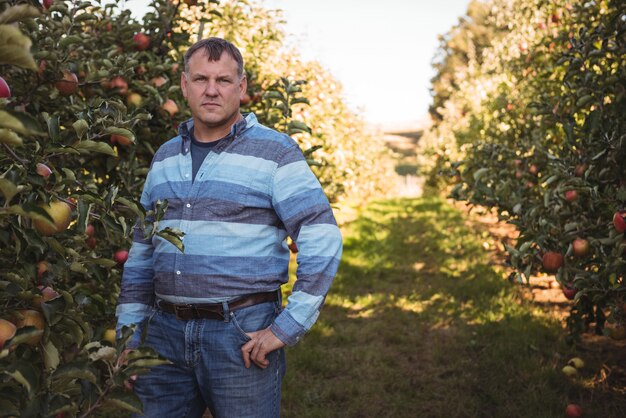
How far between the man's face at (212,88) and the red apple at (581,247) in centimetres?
221

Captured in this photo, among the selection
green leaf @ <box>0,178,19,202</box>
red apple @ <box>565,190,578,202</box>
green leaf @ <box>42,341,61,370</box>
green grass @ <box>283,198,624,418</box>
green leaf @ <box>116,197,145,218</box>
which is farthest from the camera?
green grass @ <box>283,198,624,418</box>

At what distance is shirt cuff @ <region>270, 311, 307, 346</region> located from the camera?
6.41 feet

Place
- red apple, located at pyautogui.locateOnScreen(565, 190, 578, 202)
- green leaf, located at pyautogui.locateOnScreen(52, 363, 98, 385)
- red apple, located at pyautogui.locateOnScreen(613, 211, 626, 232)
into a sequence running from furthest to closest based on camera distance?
red apple, located at pyautogui.locateOnScreen(565, 190, 578, 202) → red apple, located at pyautogui.locateOnScreen(613, 211, 626, 232) → green leaf, located at pyautogui.locateOnScreen(52, 363, 98, 385)

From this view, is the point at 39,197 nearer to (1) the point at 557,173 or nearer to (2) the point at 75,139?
(2) the point at 75,139

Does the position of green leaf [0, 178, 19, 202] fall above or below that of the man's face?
below

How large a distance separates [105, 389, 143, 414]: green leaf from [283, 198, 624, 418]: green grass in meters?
2.65

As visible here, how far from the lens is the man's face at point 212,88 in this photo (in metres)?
2.11

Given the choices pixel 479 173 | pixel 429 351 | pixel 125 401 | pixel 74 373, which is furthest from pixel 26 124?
pixel 429 351

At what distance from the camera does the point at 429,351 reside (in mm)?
5227

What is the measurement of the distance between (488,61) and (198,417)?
1339cm

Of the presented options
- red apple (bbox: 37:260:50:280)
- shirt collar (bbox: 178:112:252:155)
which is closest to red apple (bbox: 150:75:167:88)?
shirt collar (bbox: 178:112:252:155)

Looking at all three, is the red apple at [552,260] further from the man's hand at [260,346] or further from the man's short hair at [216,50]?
the man's short hair at [216,50]

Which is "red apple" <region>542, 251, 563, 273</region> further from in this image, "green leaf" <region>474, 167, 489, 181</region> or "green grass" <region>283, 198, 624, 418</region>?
"green grass" <region>283, 198, 624, 418</region>

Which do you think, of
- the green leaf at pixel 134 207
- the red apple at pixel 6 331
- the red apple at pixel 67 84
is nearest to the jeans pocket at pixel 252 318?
the green leaf at pixel 134 207
